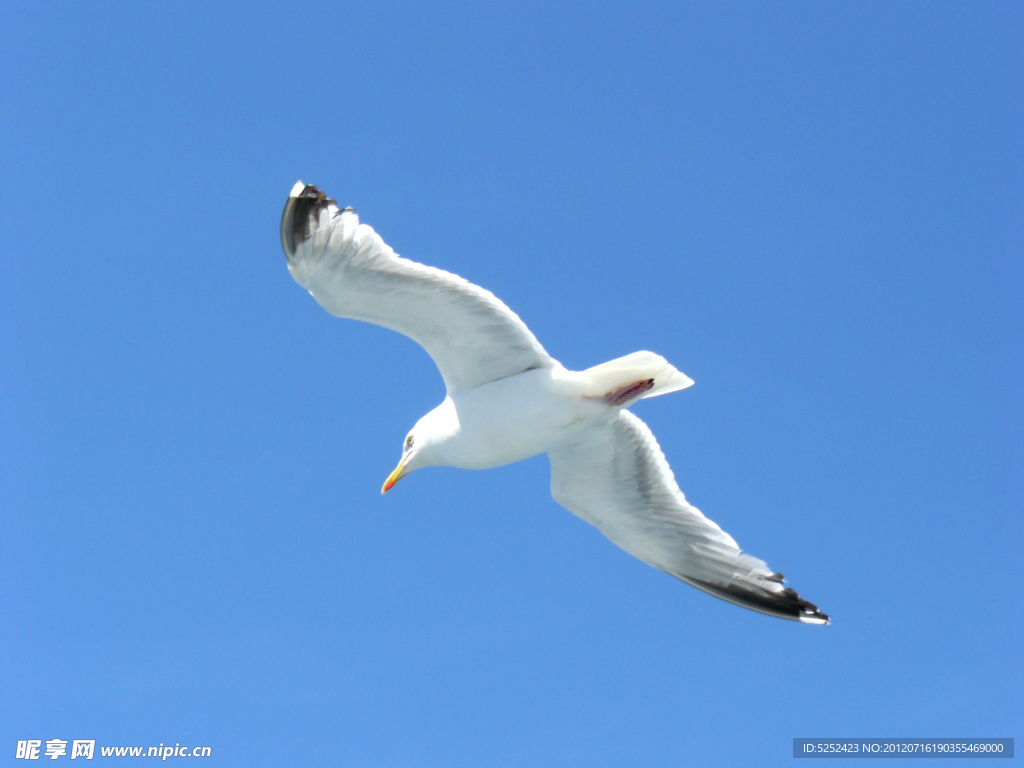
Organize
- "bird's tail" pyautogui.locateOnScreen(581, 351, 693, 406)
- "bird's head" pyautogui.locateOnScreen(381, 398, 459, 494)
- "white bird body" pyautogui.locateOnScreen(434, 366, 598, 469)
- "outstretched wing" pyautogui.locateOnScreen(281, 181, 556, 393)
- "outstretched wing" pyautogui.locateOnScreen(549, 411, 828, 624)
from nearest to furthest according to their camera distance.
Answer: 1. "outstretched wing" pyautogui.locateOnScreen(281, 181, 556, 393)
2. "bird's tail" pyautogui.locateOnScreen(581, 351, 693, 406)
3. "white bird body" pyautogui.locateOnScreen(434, 366, 598, 469)
4. "bird's head" pyautogui.locateOnScreen(381, 398, 459, 494)
5. "outstretched wing" pyautogui.locateOnScreen(549, 411, 828, 624)

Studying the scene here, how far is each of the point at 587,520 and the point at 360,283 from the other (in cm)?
320

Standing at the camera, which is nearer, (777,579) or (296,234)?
(296,234)

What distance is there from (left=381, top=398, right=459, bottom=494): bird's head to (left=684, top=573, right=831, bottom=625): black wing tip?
9.07 ft

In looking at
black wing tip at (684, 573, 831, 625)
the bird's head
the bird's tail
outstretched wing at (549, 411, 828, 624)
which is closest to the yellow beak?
the bird's head

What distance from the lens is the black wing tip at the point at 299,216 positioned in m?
7.38

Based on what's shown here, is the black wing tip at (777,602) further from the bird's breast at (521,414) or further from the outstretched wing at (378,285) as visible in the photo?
the outstretched wing at (378,285)

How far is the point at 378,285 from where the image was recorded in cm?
740

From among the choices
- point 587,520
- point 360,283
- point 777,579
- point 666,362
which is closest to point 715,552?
point 777,579

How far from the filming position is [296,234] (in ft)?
24.2

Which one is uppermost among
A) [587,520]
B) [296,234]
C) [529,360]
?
[296,234]

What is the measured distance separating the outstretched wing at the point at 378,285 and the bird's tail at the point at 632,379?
624mm

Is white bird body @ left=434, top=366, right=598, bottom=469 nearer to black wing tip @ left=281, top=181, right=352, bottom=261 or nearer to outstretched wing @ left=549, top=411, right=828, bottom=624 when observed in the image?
outstretched wing @ left=549, top=411, right=828, bottom=624

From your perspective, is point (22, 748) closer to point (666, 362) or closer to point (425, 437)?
point (425, 437)

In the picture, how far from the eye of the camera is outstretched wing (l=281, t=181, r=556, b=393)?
7.34 m
